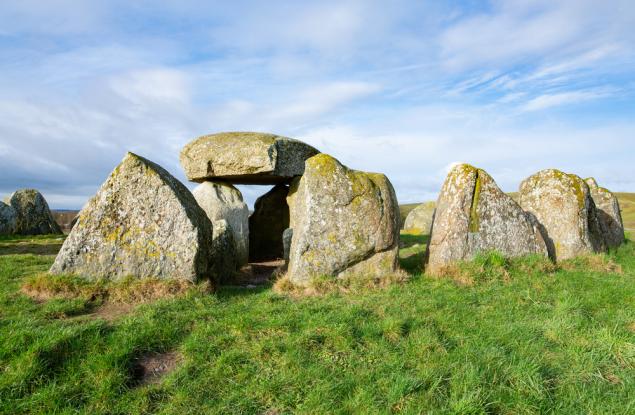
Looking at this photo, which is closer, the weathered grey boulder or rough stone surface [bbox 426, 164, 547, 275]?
rough stone surface [bbox 426, 164, 547, 275]

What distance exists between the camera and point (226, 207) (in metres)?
14.0

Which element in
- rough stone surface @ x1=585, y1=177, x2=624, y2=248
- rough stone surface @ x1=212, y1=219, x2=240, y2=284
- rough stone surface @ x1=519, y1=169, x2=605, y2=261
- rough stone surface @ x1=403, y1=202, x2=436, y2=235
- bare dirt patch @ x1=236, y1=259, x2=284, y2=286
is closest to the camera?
rough stone surface @ x1=212, y1=219, x2=240, y2=284

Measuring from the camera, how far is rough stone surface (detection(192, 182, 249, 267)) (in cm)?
1373

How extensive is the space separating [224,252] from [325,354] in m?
5.02

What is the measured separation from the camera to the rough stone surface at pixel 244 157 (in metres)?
13.2

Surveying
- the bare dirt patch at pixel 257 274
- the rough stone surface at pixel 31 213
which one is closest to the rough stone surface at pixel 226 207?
the bare dirt patch at pixel 257 274

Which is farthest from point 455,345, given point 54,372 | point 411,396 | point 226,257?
point 226,257

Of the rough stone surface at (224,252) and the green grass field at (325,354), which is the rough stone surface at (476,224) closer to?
the green grass field at (325,354)

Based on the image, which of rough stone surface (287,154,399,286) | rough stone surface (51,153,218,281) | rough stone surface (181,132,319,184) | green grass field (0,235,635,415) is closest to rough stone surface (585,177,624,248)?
green grass field (0,235,635,415)

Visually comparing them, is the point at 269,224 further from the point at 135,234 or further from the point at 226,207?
the point at 135,234

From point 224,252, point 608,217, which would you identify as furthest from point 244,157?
point 608,217

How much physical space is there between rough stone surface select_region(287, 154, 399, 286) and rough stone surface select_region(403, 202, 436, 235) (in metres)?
14.4

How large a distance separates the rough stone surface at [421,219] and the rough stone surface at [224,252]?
1462 centimetres

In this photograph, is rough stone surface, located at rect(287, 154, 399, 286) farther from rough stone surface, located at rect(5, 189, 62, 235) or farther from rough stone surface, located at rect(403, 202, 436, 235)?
rough stone surface, located at rect(5, 189, 62, 235)
